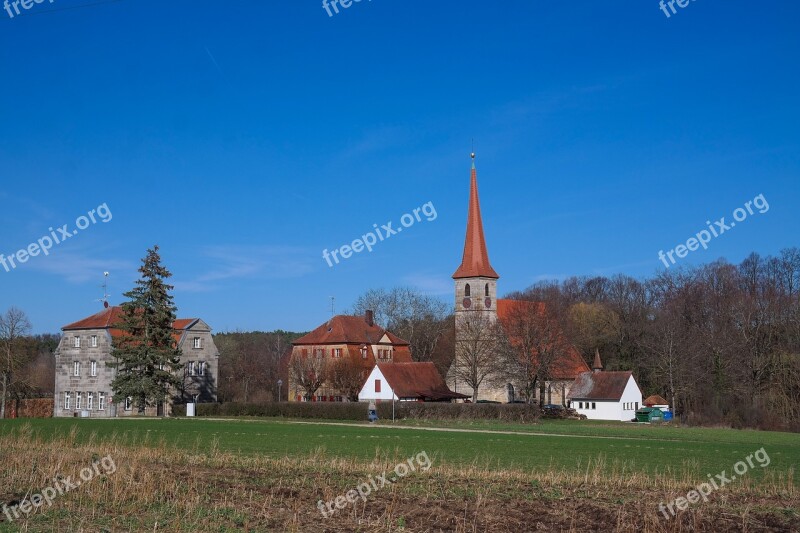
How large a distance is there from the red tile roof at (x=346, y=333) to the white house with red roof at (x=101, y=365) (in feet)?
46.1

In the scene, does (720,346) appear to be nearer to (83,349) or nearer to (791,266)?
(791,266)

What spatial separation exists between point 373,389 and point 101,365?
74.9 ft

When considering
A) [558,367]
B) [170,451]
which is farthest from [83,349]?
[170,451]

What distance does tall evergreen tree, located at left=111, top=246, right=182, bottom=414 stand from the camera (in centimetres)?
6078

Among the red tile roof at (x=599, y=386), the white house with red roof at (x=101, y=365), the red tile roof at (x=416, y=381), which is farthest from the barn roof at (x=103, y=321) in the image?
the red tile roof at (x=599, y=386)

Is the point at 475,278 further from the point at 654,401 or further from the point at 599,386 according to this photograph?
the point at 654,401

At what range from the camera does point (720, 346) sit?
239 feet

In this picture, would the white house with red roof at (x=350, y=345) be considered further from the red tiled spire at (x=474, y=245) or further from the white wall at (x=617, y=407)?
the white wall at (x=617, y=407)

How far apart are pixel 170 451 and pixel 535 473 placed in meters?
10.9

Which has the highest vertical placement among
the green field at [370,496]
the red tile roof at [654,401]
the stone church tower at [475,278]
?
the stone church tower at [475,278]

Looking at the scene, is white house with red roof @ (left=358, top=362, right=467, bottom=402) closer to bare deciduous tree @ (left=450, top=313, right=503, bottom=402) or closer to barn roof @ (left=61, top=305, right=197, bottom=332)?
bare deciduous tree @ (left=450, top=313, right=503, bottom=402)

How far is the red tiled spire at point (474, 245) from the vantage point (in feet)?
278

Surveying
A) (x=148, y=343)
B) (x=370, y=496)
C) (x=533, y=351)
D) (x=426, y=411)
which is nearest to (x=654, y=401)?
(x=533, y=351)

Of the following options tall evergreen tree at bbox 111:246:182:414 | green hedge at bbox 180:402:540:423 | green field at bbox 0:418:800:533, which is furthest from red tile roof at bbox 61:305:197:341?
green field at bbox 0:418:800:533
